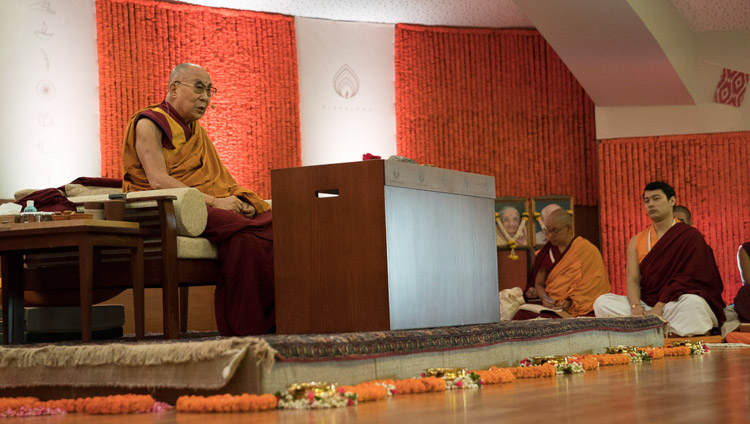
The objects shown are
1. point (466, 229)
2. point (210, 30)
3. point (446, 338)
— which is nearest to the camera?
point (446, 338)

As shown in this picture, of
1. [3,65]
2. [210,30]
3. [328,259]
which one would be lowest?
[328,259]

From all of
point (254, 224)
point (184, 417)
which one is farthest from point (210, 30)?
point (184, 417)

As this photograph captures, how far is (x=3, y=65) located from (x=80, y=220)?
4065 millimetres

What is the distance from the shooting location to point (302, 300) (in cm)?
290

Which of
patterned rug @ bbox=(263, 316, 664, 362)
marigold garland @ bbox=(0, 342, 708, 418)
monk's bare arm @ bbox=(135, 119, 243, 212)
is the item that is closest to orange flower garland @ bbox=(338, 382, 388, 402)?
marigold garland @ bbox=(0, 342, 708, 418)

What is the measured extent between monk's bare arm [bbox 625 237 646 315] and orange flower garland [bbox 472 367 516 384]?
3.16 meters

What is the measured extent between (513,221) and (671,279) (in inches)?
90.7

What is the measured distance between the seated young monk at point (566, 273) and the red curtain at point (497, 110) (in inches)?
53.2

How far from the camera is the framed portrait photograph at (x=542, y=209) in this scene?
7.91 metres

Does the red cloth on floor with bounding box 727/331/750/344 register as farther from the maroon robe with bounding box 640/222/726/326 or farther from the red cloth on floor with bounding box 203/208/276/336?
the red cloth on floor with bounding box 203/208/276/336

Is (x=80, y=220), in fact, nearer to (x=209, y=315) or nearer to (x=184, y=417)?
(x=184, y=417)

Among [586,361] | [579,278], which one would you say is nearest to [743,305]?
[579,278]

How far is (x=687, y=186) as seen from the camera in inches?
317

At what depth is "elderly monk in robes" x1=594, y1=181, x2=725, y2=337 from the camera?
18.2ft
